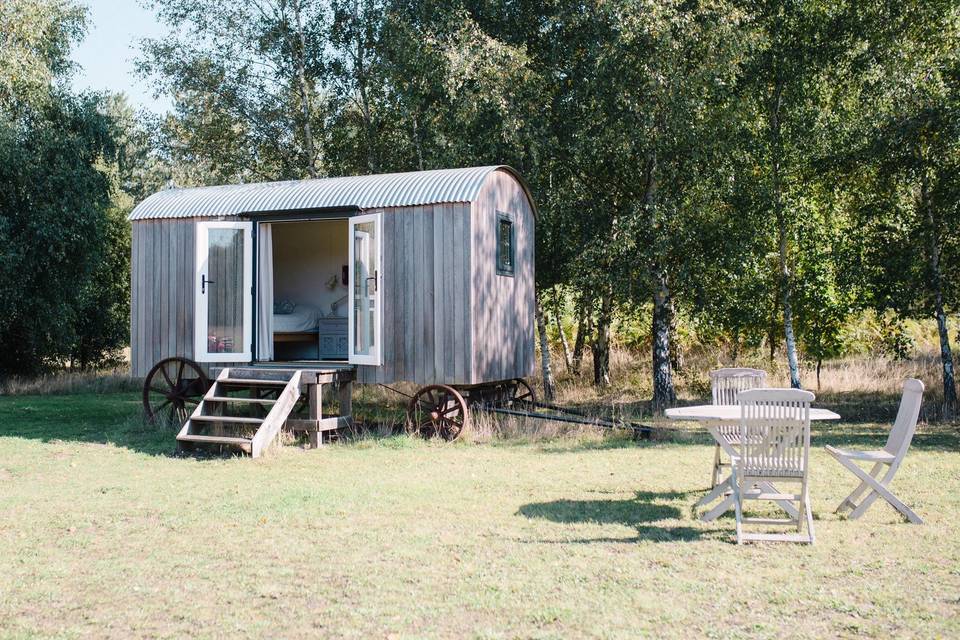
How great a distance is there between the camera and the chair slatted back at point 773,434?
5.71 meters

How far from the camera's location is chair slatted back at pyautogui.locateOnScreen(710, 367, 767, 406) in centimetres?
759

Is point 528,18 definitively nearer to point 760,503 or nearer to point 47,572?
point 760,503

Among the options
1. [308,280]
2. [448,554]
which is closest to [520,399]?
[308,280]

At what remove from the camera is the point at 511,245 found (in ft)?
40.3

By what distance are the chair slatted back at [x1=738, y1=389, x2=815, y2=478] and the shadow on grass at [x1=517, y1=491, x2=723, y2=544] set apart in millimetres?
579

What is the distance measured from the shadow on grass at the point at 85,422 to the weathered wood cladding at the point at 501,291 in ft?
13.0

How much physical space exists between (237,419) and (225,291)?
8.17 feet

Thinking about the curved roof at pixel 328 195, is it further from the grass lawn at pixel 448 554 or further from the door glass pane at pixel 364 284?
the grass lawn at pixel 448 554

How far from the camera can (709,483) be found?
25.3 ft

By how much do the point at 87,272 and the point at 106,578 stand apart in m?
15.4

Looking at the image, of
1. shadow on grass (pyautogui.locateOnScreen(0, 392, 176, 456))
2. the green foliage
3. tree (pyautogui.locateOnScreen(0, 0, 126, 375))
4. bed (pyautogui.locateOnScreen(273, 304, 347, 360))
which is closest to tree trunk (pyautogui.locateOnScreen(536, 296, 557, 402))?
the green foliage

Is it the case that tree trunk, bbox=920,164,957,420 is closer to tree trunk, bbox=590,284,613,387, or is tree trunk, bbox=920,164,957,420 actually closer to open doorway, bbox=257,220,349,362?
tree trunk, bbox=590,284,613,387

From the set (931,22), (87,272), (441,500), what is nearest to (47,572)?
(441,500)

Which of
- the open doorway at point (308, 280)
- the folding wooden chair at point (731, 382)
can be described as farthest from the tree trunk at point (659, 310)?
the folding wooden chair at point (731, 382)
